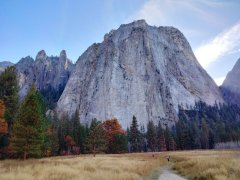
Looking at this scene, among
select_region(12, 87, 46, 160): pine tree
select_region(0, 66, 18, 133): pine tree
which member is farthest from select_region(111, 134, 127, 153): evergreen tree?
select_region(12, 87, 46, 160): pine tree

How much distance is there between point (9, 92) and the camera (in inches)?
1774

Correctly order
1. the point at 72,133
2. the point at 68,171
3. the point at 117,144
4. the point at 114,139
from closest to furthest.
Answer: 1. the point at 68,171
2. the point at 117,144
3. the point at 114,139
4. the point at 72,133

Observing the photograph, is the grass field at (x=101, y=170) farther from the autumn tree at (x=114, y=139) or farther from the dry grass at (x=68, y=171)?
the autumn tree at (x=114, y=139)

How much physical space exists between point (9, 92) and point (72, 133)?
4640 cm

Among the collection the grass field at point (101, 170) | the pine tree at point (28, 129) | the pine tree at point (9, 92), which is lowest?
the grass field at point (101, 170)

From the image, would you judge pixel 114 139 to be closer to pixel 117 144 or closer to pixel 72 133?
pixel 117 144

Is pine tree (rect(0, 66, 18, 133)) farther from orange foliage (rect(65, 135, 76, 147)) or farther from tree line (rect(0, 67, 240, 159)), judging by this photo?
orange foliage (rect(65, 135, 76, 147))

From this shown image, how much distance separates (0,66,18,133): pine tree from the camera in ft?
145

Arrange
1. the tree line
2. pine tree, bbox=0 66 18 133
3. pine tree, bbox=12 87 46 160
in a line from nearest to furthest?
1. pine tree, bbox=12 87 46 160
2. the tree line
3. pine tree, bbox=0 66 18 133

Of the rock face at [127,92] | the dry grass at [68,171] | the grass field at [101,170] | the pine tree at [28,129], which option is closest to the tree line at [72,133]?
the pine tree at [28,129]

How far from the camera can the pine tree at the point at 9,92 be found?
4405 centimetres

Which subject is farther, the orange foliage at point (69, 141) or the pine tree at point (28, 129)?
the orange foliage at point (69, 141)

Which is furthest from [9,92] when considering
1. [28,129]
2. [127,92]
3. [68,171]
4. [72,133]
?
[127,92]

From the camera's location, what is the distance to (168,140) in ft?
358
